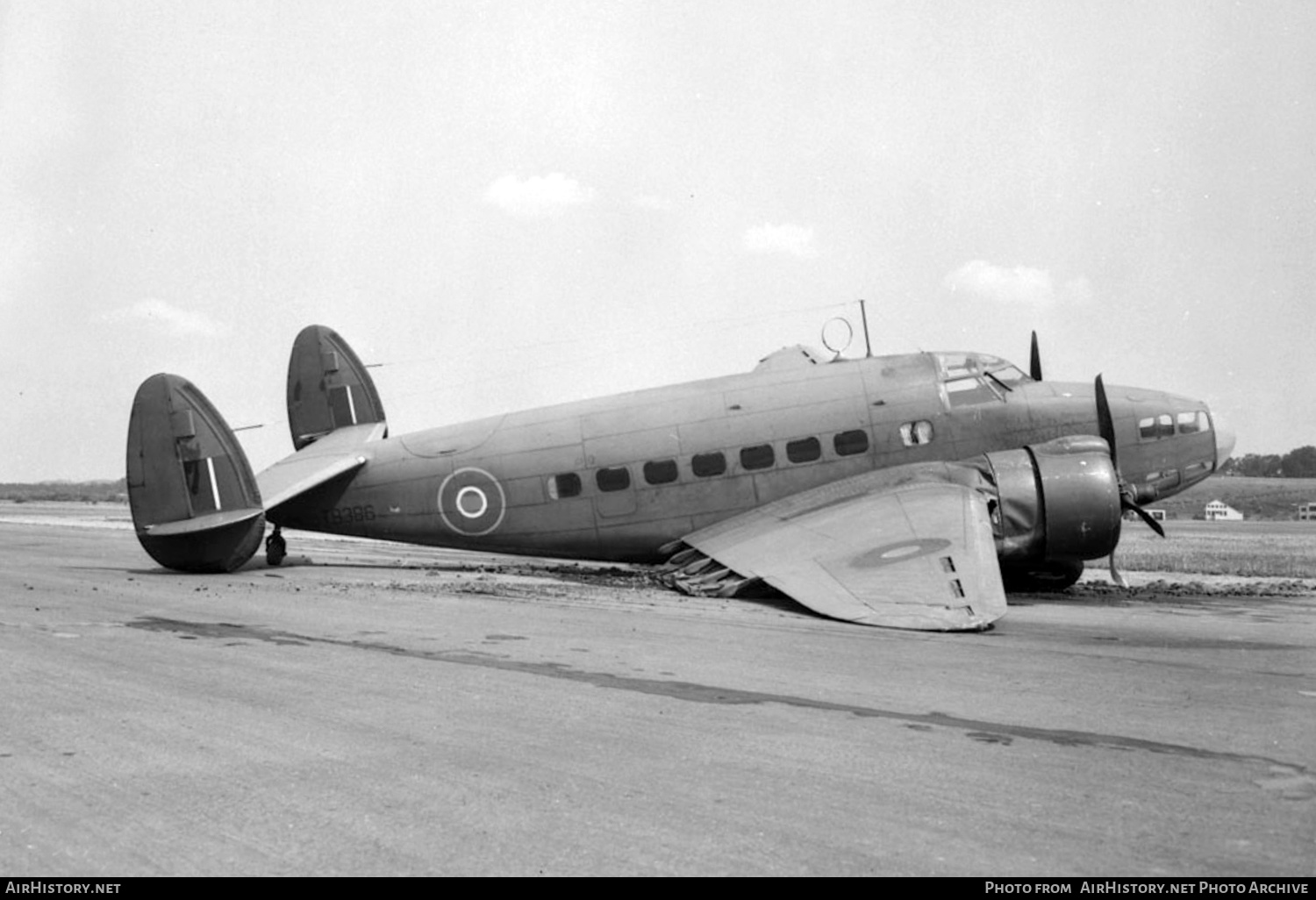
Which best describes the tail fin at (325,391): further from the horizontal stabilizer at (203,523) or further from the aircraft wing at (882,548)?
the aircraft wing at (882,548)

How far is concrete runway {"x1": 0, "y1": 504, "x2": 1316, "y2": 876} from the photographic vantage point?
4.55 meters

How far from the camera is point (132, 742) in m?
6.36

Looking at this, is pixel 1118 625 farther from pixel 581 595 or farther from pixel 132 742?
pixel 132 742

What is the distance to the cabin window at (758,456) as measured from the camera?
61.9 feet

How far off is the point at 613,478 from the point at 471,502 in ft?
8.81

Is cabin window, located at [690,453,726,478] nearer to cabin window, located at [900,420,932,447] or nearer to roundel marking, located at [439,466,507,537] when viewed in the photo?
cabin window, located at [900,420,932,447]

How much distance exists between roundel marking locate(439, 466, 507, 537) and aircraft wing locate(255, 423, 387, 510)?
185 cm

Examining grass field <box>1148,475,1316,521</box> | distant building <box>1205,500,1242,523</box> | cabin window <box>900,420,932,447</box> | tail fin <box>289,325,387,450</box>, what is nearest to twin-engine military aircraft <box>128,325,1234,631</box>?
cabin window <box>900,420,932,447</box>

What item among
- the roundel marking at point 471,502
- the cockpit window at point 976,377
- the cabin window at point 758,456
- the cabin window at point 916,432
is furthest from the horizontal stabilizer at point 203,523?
the cockpit window at point 976,377

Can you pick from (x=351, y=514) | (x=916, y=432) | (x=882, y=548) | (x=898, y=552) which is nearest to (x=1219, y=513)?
(x=916, y=432)

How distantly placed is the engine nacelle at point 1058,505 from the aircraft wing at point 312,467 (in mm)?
11559

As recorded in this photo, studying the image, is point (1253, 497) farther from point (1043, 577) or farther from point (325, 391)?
point (325, 391)

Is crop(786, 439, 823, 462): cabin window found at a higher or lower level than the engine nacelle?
higher

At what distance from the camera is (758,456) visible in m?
18.9
